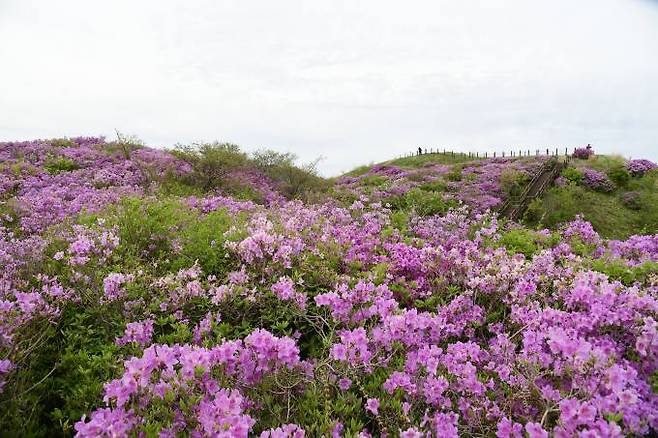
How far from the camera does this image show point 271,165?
77.9 ft

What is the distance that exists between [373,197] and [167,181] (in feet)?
28.3

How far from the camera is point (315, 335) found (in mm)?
4957

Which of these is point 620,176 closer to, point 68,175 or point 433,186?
point 433,186

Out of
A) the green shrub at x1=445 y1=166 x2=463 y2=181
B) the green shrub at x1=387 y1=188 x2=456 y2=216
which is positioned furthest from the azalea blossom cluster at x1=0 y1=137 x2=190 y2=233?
the green shrub at x1=445 y1=166 x2=463 y2=181

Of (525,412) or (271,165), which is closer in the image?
(525,412)

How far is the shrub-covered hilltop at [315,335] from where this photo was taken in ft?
10.0

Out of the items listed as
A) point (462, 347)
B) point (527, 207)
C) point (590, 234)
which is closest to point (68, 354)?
point (462, 347)

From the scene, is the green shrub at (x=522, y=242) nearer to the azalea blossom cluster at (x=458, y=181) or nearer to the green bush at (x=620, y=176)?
the azalea blossom cluster at (x=458, y=181)

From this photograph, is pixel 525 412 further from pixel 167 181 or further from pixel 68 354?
pixel 167 181

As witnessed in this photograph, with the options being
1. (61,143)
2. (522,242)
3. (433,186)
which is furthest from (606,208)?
(61,143)

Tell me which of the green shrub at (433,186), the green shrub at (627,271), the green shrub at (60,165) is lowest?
the green shrub at (433,186)

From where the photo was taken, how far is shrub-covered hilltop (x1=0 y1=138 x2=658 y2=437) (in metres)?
3.06

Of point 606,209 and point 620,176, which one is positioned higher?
point 620,176

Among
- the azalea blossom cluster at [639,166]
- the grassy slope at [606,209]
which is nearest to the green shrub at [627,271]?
the grassy slope at [606,209]
